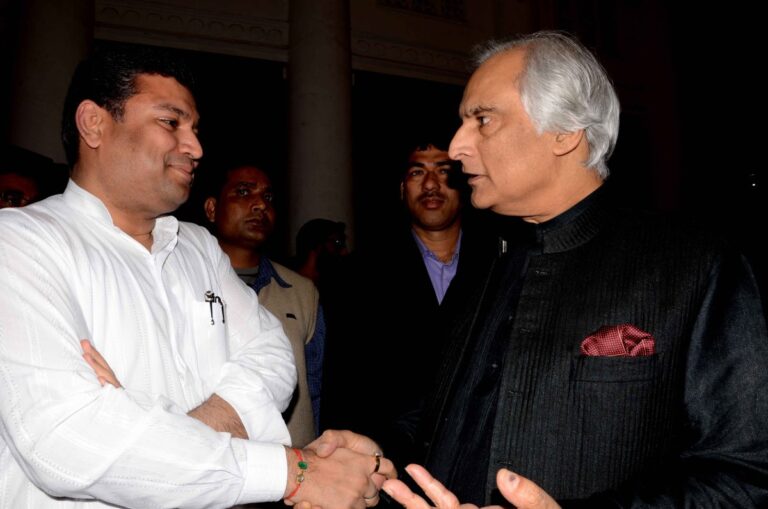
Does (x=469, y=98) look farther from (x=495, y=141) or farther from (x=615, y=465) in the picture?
(x=615, y=465)

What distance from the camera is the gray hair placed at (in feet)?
5.66

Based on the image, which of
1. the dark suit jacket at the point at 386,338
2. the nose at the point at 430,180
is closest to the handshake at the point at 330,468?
the dark suit jacket at the point at 386,338

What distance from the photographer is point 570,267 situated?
161 centimetres

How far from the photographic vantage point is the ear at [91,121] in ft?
5.94

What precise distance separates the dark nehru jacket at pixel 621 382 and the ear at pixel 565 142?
162mm

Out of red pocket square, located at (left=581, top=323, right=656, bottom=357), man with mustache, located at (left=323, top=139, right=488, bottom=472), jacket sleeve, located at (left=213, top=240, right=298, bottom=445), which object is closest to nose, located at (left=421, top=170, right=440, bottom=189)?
man with mustache, located at (left=323, top=139, right=488, bottom=472)

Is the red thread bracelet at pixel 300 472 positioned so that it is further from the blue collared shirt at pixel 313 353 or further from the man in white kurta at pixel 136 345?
the blue collared shirt at pixel 313 353

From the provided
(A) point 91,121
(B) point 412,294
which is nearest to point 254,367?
(A) point 91,121

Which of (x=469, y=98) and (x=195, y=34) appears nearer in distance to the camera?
(x=469, y=98)

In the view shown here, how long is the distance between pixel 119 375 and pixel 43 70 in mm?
5883

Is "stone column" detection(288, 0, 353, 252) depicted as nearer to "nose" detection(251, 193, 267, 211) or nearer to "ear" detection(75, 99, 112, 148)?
"nose" detection(251, 193, 267, 211)

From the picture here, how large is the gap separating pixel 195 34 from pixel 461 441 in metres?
7.25

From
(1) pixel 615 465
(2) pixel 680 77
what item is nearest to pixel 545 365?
(1) pixel 615 465

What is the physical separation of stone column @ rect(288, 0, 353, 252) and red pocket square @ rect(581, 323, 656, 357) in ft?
18.9
